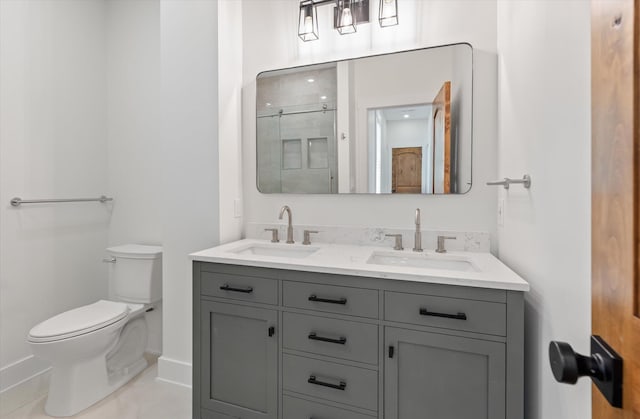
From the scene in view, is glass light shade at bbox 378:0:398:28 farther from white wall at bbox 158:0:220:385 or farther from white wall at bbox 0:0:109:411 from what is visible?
white wall at bbox 0:0:109:411

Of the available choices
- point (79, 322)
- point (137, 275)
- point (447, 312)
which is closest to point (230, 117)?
point (137, 275)

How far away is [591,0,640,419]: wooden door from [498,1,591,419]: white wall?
1.18 ft

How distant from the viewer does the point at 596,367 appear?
452mm

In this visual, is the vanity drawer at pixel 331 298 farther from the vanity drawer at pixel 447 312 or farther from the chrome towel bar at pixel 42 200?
the chrome towel bar at pixel 42 200

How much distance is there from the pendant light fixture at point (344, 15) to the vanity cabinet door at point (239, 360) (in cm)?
163

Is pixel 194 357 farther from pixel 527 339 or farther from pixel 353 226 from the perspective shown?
pixel 527 339

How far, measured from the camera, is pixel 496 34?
1696 mm

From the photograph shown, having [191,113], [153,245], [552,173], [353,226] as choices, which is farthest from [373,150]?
[153,245]

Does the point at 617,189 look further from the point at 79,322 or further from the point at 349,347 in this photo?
the point at 79,322

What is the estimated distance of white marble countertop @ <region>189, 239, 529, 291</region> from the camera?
121 cm

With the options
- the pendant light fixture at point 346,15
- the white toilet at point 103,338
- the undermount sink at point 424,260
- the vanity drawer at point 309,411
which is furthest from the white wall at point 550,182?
the white toilet at point 103,338

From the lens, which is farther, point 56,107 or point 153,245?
point 153,245

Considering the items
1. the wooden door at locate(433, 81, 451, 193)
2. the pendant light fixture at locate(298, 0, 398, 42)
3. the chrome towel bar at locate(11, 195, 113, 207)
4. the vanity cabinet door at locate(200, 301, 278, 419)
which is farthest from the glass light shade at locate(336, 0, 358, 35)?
the chrome towel bar at locate(11, 195, 113, 207)

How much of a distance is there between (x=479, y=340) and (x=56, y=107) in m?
2.89
